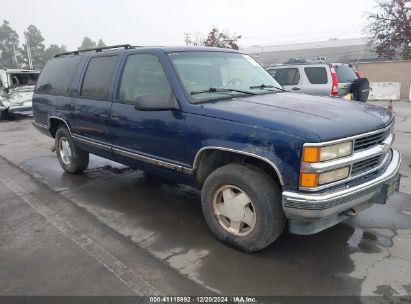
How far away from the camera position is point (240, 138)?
129 inches

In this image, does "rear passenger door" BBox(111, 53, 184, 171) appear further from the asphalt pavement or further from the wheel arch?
the wheel arch

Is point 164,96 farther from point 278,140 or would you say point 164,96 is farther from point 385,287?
point 385,287

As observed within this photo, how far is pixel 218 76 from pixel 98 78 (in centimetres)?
178

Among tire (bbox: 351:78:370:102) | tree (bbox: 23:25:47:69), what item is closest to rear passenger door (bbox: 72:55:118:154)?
tire (bbox: 351:78:370:102)

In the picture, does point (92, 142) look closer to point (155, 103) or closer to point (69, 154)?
point (69, 154)

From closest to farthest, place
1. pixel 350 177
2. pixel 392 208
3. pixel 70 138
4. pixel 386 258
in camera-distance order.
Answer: pixel 350 177 → pixel 386 258 → pixel 392 208 → pixel 70 138

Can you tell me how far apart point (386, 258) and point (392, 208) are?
4.30 ft

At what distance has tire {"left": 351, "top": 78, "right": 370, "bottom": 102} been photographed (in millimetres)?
7630

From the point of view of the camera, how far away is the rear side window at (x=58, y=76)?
5746 mm

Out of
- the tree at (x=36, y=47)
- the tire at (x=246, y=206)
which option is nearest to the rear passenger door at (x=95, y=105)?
the tire at (x=246, y=206)

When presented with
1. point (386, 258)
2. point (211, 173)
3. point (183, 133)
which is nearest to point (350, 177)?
point (386, 258)

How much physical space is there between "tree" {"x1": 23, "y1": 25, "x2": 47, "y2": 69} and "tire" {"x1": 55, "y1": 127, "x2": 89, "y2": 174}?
68339 mm

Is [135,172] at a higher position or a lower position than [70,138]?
lower

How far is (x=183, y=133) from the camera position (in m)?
3.75
